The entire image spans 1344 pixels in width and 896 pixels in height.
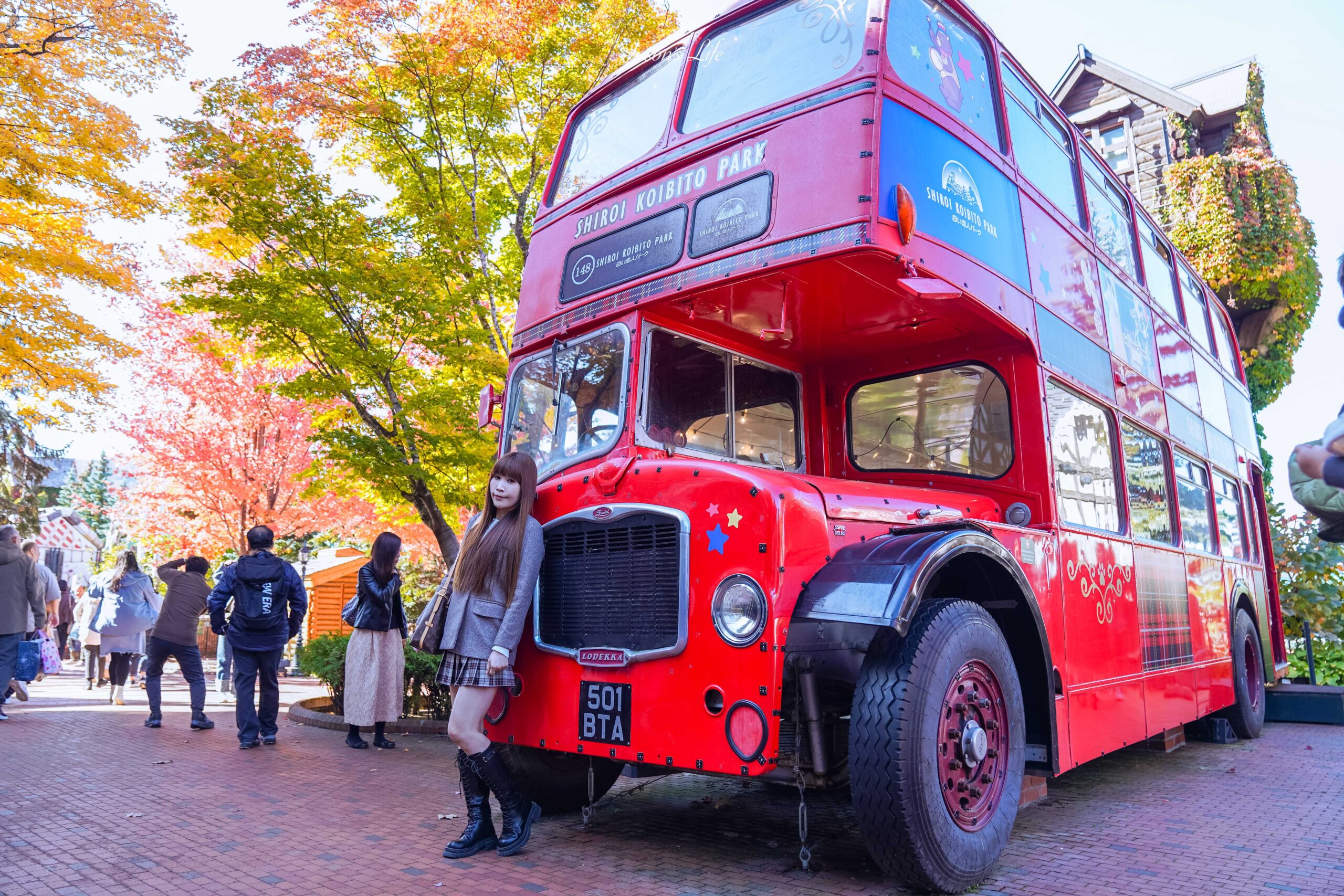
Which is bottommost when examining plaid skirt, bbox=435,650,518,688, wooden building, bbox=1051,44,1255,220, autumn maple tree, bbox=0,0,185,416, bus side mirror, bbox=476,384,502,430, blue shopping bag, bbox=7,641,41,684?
blue shopping bag, bbox=7,641,41,684

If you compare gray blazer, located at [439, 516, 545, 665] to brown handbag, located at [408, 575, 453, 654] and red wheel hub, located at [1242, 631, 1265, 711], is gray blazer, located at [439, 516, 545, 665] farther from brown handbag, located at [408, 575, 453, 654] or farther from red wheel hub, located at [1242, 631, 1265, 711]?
red wheel hub, located at [1242, 631, 1265, 711]

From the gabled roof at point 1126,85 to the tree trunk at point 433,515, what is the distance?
1656 cm

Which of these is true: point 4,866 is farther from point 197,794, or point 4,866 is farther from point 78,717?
point 78,717

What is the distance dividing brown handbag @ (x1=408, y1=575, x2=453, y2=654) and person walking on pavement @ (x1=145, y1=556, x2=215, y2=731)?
543 cm

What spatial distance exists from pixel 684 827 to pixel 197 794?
314cm

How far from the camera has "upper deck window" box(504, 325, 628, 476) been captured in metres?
4.72

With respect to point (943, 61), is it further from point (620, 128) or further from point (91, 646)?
point (91, 646)

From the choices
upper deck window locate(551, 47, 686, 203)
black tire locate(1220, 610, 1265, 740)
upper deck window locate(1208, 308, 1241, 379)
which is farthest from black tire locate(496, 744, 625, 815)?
upper deck window locate(1208, 308, 1241, 379)

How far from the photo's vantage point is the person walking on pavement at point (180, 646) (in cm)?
871

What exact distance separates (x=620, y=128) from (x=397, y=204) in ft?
18.0

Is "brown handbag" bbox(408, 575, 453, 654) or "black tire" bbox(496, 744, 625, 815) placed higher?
"brown handbag" bbox(408, 575, 453, 654)

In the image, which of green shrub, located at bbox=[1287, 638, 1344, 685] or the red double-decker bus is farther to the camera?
green shrub, located at bbox=[1287, 638, 1344, 685]

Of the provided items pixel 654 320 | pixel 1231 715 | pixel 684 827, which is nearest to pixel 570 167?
pixel 654 320

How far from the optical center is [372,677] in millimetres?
7832
